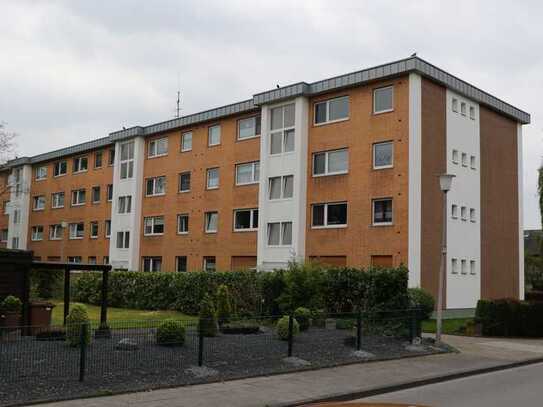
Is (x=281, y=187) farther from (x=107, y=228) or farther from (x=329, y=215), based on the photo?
(x=107, y=228)

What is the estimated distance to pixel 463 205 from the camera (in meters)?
32.2

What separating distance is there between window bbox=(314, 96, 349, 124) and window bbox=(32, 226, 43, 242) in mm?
31652

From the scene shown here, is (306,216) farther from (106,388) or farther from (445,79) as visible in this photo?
(106,388)

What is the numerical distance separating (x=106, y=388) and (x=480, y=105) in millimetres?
28878

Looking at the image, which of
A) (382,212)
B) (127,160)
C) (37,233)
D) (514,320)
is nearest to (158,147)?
(127,160)

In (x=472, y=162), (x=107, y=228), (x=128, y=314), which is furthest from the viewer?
(x=107, y=228)

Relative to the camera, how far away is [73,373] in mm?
10758

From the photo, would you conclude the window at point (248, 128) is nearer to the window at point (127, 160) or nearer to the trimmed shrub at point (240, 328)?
the window at point (127, 160)

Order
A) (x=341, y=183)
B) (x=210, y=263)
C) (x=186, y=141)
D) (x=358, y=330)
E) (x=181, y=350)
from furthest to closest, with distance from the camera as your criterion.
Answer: (x=186, y=141)
(x=210, y=263)
(x=341, y=183)
(x=358, y=330)
(x=181, y=350)

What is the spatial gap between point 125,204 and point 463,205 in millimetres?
23669

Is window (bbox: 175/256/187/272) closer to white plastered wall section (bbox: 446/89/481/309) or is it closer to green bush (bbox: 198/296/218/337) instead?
white plastered wall section (bbox: 446/89/481/309)

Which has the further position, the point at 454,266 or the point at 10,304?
the point at 454,266

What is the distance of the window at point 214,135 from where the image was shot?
39.4 meters

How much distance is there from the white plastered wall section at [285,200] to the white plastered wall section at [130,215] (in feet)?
39.7
